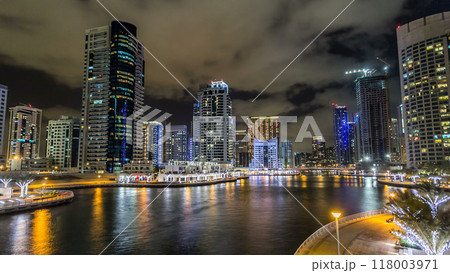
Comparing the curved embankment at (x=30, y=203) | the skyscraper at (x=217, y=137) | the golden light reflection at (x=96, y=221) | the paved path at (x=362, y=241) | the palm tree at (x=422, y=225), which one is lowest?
the golden light reflection at (x=96, y=221)

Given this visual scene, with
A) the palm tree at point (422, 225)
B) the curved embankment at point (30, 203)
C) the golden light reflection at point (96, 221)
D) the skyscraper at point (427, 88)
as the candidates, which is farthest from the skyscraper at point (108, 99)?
Result: the skyscraper at point (427, 88)

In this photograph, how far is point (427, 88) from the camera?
5118 inches

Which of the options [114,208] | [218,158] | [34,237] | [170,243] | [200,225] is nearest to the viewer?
[170,243]

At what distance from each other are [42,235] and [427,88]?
159 m

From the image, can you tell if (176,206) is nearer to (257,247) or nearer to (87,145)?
(257,247)

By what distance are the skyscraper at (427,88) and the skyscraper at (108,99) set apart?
145273mm

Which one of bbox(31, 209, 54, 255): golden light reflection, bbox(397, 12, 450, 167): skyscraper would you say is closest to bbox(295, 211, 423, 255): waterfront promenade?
bbox(31, 209, 54, 255): golden light reflection

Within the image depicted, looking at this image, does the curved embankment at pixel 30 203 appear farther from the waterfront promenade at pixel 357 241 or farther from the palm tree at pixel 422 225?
the palm tree at pixel 422 225

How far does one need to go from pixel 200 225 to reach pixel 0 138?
580 feet

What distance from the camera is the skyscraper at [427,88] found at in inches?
4963

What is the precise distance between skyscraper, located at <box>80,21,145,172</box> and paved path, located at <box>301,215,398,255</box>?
441 feet

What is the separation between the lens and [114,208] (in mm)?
47562

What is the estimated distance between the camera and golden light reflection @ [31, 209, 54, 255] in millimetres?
23906

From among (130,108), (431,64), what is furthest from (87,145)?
(431,64)
